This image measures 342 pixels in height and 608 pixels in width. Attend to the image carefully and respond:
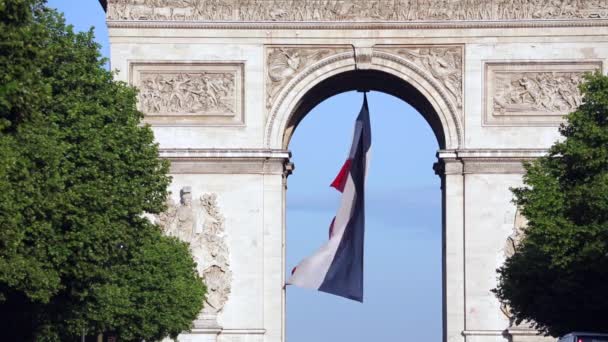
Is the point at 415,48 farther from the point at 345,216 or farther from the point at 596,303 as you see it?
the point at 596,303

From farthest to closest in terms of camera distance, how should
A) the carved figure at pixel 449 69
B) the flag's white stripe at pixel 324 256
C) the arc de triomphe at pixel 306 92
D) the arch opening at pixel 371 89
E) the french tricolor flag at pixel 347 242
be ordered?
the french tricolor flag at pixel 347 242, the flag's white stripe at pixel 324 256, the arch opening at pixel 371 89, the carved figure at pixel 449 69, the arc de triomphe at pixel 306 92

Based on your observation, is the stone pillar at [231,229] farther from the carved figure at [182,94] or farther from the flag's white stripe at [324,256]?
the flag's white stripe at [324,256]

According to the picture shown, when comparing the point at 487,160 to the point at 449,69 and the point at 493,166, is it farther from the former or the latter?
the point at 449,69

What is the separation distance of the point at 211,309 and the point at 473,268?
922cm

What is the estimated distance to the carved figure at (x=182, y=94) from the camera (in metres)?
65.3

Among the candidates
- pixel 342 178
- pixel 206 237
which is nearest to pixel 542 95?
pixel 342 178

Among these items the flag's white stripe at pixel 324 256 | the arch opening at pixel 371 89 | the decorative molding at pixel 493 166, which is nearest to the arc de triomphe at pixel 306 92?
the decorative molding at pixel 493 166

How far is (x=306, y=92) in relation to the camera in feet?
216

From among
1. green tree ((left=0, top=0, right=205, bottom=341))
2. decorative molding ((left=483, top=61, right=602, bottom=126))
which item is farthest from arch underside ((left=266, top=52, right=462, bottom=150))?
green tree ((left=0, top=0, right=205, bottom=341))

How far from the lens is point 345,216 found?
71688 mm

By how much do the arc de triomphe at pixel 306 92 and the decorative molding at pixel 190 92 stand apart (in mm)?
35

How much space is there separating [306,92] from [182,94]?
437cm

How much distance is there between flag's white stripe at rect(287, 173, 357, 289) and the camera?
69688mm

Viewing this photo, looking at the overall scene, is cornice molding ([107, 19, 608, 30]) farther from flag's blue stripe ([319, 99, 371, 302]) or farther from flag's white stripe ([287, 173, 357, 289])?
flag's white stripe ([287, 173, 357, 289])
